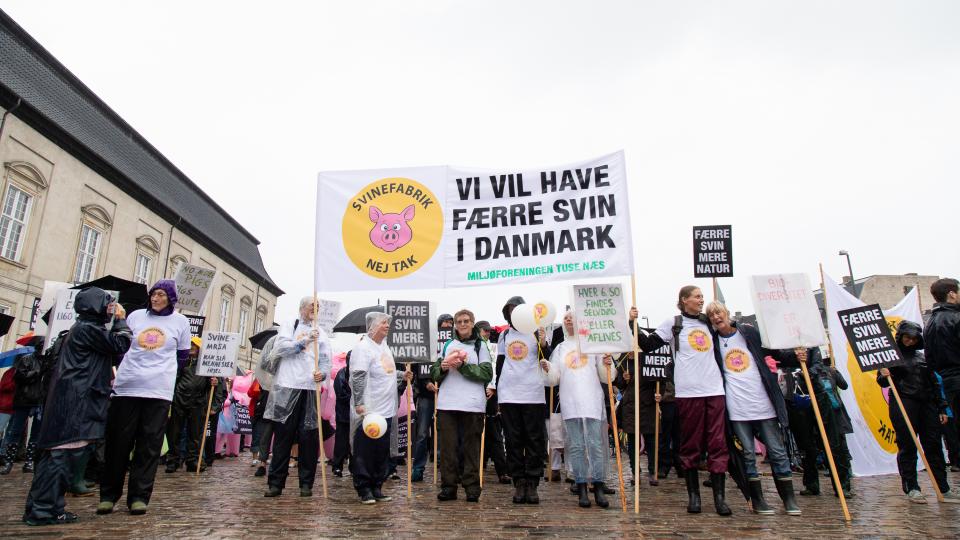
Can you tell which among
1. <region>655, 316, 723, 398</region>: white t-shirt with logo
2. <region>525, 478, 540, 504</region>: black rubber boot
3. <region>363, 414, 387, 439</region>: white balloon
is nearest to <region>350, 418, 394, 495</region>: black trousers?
<region>363, 414, 387, 439</region>: white balloon

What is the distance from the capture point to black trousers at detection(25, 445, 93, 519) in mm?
4606

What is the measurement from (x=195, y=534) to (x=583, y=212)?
4.84m

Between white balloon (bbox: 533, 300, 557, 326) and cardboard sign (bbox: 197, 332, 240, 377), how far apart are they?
6194mm

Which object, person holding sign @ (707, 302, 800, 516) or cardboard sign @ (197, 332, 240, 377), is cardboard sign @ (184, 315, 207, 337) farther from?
person holding sign @ (707, 302, 800, 516)

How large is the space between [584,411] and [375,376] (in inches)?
90.9

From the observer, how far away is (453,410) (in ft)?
20.9

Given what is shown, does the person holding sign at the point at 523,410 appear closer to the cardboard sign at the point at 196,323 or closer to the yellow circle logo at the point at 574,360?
the yellow circle logo at the point at 574,360

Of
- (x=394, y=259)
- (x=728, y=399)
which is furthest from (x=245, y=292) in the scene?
(x=728, y=399)

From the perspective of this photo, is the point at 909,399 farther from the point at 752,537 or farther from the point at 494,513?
the point at 494,513

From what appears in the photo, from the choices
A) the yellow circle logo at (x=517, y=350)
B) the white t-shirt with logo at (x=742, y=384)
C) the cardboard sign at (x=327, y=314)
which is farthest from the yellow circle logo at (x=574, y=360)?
the cardboard sign at (x=327, y=314)

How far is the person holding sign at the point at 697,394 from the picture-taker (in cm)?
543

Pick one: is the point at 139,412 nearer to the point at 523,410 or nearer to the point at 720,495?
the point at 523,410

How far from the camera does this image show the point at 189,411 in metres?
10.1

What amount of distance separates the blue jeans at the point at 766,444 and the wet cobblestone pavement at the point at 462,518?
1.34 ft
